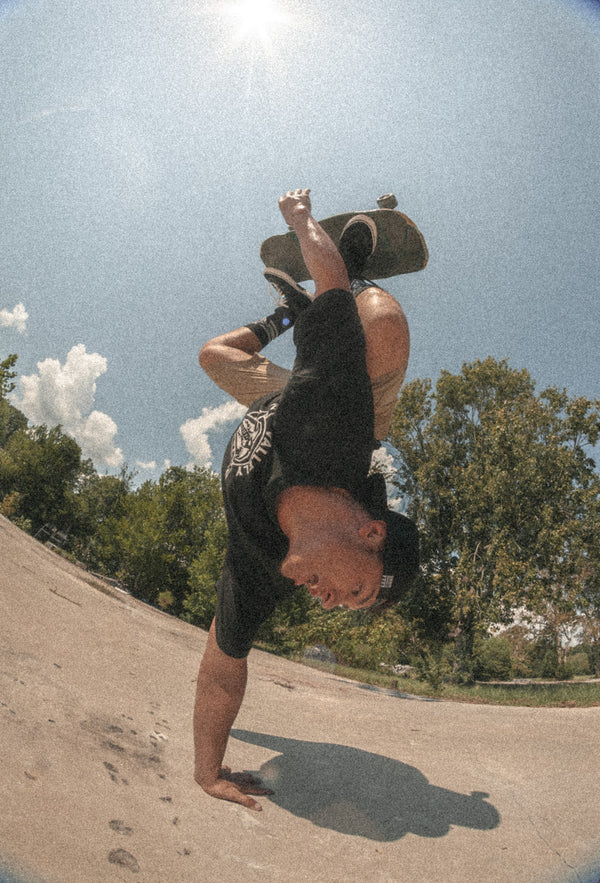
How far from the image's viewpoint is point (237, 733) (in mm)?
1075

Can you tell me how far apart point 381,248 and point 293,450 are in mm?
436

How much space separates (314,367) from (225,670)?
2.30ft

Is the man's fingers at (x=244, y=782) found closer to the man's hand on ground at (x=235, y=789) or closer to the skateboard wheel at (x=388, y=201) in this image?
the man's hand on ground at (x=235, y=789)

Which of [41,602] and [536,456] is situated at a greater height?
[536,456]

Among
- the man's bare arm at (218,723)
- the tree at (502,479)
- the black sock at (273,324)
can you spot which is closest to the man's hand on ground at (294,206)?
the black sock at (273,324)

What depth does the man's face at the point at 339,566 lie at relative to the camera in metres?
0.65

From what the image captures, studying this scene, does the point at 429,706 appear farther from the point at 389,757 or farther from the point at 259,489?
the point at 259,489

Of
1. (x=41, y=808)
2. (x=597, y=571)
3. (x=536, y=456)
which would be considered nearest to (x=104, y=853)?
(x=41, y=808)

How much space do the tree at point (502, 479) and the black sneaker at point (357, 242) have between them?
139 centimetres

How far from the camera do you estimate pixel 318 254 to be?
678mm

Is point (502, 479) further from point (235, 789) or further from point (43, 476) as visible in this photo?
point (43, 476)

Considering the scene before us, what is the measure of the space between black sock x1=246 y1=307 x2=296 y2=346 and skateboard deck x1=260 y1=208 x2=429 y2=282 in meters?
0.08

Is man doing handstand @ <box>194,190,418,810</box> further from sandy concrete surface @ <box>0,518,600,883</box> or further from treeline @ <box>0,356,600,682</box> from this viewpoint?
treeline @ <box>0,356,600,682</box>

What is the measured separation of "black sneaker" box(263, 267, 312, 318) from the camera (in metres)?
0.88
